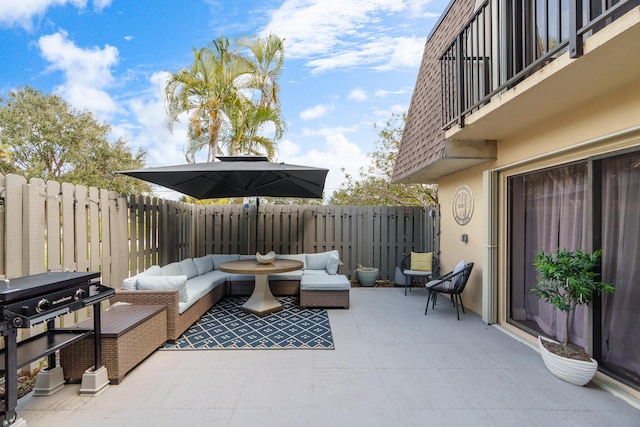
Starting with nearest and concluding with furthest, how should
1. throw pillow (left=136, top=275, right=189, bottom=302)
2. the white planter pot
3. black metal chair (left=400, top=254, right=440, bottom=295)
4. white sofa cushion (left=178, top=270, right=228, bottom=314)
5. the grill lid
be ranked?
the grill lid → the white planter pot → throw pillow (left=136, top=275, right=189, bottom=302) → white sofa cushion (left=178, top=270, right=228, bottom=314) → black metal chair (left=400, top=254, right=440, bottom=295)

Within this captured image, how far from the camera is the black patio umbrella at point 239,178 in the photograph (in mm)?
4363

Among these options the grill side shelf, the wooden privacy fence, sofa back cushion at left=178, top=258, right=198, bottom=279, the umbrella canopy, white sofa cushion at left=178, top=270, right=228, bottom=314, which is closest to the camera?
the grill side shelf

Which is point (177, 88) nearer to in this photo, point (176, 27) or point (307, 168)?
point (176, 27)

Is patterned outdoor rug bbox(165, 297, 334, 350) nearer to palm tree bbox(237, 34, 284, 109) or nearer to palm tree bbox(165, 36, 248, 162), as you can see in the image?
palm tree bbox(165, 36, 248, 162)

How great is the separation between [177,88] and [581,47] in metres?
9.45

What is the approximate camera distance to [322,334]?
13.3 feet

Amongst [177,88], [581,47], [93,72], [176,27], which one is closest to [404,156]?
[581,47]

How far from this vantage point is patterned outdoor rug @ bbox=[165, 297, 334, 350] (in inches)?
145

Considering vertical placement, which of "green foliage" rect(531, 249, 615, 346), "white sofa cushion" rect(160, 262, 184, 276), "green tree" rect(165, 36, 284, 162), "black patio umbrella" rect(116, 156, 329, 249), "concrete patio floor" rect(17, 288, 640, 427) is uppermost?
"green tree" rect(165, 36, 284, 162)

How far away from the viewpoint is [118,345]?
280 cm

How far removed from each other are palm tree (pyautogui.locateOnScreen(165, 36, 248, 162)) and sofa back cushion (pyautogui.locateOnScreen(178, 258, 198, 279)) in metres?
4.60

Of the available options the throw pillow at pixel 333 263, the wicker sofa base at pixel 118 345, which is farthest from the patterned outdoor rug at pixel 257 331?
the throw pillow at pixel 333 263

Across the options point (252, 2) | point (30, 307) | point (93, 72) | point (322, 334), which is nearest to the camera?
point (30, 307)

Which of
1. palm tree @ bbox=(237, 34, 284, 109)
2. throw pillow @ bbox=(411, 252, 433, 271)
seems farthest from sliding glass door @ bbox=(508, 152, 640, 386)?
palm tree @ bbox=(237, 34, 284, 109)
